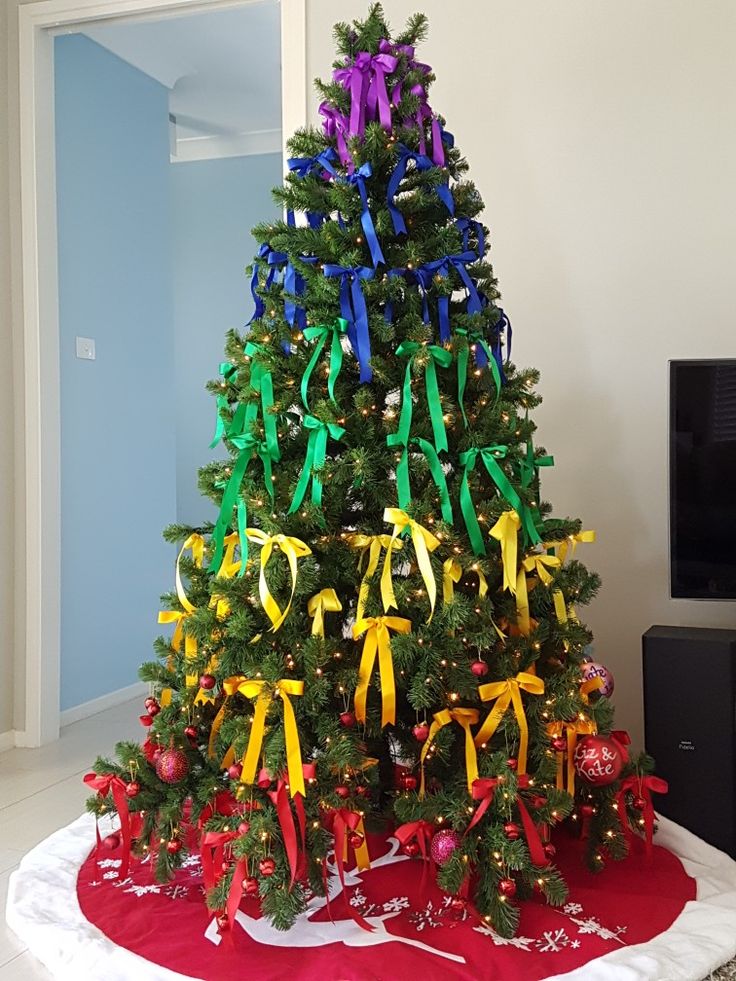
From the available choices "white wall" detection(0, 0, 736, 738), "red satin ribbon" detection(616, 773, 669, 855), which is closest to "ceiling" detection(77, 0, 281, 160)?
"white wall" detection(0, 0, 736, 738)

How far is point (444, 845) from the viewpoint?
6.08 feet

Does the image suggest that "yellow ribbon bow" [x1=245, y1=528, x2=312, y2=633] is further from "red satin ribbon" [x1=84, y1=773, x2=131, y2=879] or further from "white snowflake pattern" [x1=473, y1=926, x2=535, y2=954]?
"white snowflake pattern" [x1=473, y1=926, x2=535, y2=954]

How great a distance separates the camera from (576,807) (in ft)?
7.11

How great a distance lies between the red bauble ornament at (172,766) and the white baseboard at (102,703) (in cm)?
181

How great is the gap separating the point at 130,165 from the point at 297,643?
2.81 m

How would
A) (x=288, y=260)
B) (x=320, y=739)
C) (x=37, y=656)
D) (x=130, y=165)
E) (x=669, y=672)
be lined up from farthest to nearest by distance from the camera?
(x=130, y=165)
(x=37, y=656)
(x=669, y=672)
(x=288, y=260)
(x=320, y=739)

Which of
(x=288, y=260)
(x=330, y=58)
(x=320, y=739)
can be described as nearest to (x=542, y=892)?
(x=320, y=739)

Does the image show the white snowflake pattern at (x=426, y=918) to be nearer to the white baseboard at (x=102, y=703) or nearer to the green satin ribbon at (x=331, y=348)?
the green satin ribbon at (x=331, y=348)

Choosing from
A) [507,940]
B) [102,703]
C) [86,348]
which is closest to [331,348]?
[507,940]

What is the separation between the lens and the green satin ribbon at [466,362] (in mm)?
1989

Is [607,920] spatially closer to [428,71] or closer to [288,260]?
[288,260]

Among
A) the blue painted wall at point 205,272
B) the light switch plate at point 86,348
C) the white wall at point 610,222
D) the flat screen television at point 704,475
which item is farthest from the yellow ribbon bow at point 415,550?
the blue painted wall at point 205,272

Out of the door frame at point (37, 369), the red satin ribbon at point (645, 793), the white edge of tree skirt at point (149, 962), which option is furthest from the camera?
the door frame at point (37, 369)

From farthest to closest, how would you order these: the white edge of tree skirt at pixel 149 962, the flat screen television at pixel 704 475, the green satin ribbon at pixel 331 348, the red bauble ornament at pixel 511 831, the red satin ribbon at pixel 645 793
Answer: the flat screen television at pixel 704 475 < the red satin ribbon at pixel 645 793 < the green satin ribbon at pixel 331 348 < the red bauble ornament at pixel 511 831 < the white edge of tree skirt at pixel 149 962
